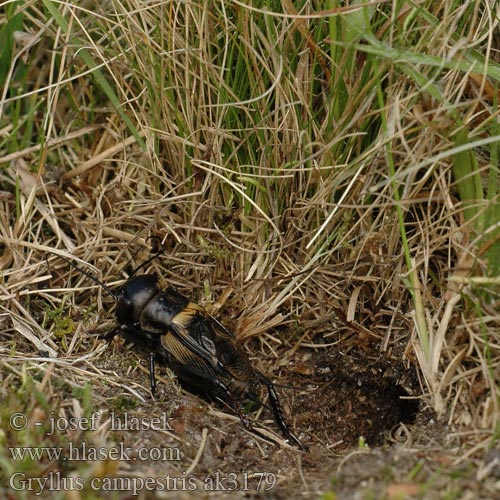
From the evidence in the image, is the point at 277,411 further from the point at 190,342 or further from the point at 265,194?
the point at 265,194

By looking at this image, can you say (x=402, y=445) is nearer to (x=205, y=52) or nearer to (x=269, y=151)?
(x=269, y=151)

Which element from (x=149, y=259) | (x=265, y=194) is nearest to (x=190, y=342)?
(x=149, y=259)

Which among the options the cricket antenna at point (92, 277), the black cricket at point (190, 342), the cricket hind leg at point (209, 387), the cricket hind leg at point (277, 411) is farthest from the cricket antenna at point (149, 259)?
the cricket hind leg at point (277, 411)

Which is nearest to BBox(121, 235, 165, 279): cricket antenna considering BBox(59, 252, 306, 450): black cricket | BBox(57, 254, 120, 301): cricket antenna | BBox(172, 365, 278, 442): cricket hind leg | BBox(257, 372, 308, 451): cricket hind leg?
BBox(59, 252, 306, 450): black cricket

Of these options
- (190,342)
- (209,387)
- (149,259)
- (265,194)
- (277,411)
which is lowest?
(277,411)

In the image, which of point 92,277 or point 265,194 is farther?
point 92,277

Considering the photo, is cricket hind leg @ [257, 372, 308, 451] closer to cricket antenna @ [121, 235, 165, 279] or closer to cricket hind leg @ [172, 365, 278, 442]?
cricket hind leg @ [172, 365, 278, 442]

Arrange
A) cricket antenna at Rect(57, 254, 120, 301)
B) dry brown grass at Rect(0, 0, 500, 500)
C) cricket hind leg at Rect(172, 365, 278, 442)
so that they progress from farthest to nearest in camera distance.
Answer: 1. cricket antenna at Rect(57, 254, 120, 301)
2. cricket hind leg at Rect(172, 365, 278, 442)
3. dry brown grass at Rect(0, 0, 500, 500)

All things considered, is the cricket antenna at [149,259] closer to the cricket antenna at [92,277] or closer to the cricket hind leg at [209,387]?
the cricket antenna at [92,277]

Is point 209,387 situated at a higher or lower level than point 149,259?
lower

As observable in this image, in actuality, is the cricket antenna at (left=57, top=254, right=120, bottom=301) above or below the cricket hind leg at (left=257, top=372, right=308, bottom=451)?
above
